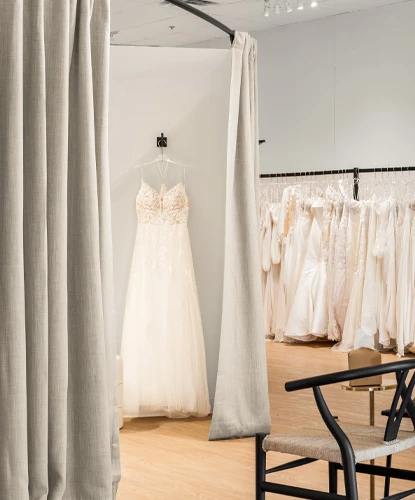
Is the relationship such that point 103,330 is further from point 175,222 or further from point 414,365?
point 175,222

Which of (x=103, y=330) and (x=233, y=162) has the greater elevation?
(x=233, y=162)

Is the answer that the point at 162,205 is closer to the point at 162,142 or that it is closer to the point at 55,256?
the point at 162,142

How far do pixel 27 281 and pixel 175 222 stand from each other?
2.94m

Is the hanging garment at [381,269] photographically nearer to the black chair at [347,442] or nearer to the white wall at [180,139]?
the white wall at [180,139]

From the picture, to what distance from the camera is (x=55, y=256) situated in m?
2.76

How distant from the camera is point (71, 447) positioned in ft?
9.39

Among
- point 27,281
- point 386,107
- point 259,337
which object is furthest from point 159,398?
point 386,107

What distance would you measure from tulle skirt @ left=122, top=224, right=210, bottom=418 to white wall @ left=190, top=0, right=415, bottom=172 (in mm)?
4342

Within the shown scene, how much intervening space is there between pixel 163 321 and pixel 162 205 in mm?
835

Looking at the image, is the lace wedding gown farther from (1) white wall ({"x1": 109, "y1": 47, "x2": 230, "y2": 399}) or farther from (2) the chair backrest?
(2) the chair backrest

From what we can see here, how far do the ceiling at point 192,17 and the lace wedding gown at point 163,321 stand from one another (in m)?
4.12

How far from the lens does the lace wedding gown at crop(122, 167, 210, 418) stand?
17.5 ft

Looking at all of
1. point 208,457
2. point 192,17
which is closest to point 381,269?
point 192,17

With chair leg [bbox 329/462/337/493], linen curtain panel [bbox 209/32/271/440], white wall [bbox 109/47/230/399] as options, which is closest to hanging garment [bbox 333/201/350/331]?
white wall [bbox 109/47/230/399]
